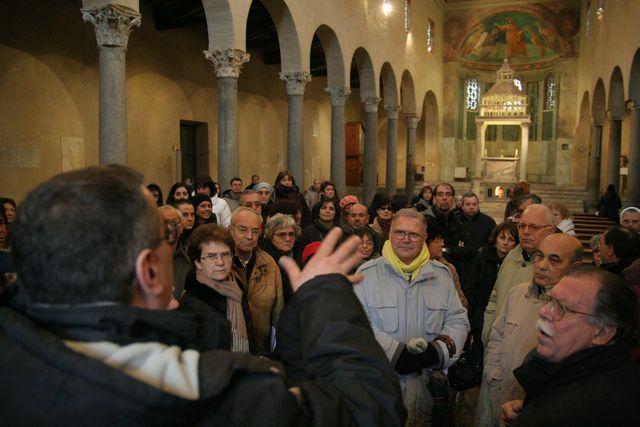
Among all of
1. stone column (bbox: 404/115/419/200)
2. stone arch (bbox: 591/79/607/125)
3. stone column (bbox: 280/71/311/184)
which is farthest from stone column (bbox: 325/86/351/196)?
stone arch (bbox: 591/79/607/125)

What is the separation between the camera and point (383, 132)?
3023 centimetres

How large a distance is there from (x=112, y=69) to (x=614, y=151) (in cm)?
1711

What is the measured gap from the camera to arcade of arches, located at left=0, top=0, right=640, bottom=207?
33.0 feet

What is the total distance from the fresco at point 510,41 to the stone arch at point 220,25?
22031 millimetres

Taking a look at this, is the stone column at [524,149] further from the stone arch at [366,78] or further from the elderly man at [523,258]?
the elderly man at [523,258]

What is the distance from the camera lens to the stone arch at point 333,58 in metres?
14.6

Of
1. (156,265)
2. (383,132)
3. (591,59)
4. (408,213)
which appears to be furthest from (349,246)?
(383,132)

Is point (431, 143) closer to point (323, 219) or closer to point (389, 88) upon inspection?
point (389, 88)

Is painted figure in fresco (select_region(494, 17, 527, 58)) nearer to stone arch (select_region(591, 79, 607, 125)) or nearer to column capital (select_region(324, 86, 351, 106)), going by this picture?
stone arch (select_region(591, 79, 607, 125))

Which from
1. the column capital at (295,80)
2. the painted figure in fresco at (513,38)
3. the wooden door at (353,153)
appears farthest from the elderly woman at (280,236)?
the painted figure in fresco at (513,38)

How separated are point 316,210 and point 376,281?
3.33m

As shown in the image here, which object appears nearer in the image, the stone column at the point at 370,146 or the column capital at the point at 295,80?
the column capital at the point at 295,80

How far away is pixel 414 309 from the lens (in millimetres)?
3104

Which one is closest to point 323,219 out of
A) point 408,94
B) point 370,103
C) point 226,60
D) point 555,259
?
point 555,259
